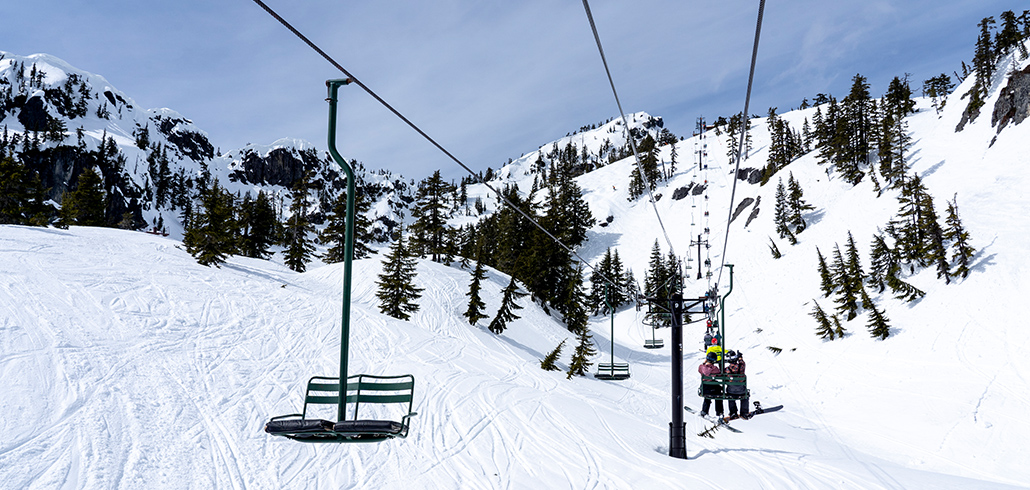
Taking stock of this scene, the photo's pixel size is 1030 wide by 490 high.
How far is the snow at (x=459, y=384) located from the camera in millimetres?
10438

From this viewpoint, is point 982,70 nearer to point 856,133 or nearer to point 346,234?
point 856,133

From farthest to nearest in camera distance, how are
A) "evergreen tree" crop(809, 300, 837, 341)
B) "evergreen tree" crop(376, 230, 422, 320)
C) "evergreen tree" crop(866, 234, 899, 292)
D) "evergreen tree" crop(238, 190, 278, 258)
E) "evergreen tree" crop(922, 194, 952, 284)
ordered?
"evergreen tree" crop(238, 190, 278, 258) → "evergreen tree" crop(866, 234, 899, 292) → "evergreen tree" crop(809, 300, 837, 341) → "evergreen tree" crop(376, 230, 422, 320) → "evergreen tree" crop(922, 194, 952, 284)

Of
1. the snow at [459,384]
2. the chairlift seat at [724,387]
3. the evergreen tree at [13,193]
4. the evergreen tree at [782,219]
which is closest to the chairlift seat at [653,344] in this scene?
the snow at [459,384]

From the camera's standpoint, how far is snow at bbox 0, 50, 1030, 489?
10.4 metres

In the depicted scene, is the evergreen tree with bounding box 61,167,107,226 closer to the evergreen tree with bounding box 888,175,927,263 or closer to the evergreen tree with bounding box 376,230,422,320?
the evergreen tree with bounding box 376,230,422,320

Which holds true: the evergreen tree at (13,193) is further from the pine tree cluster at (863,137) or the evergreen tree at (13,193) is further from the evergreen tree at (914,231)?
the pine tree cluster at (863,137)

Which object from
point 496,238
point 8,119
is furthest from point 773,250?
point 8,119

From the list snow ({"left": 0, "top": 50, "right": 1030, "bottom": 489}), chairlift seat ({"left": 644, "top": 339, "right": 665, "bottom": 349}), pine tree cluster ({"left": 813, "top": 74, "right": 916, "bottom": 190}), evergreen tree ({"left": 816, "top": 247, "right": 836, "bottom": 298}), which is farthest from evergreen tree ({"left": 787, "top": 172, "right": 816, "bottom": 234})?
chairlift seat ({"left": 644, "top": 339, "right": 665, "bottom": 349})

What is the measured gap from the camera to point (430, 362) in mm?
21188

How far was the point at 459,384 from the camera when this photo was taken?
1839 cm

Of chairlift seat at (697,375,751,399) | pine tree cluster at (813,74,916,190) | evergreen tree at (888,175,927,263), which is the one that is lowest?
chairlift seat at (697,375,751,399)

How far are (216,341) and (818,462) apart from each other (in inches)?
758

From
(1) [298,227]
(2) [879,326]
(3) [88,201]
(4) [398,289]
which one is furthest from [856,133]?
(3) [88,201]

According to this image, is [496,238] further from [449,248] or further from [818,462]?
[818,462]
